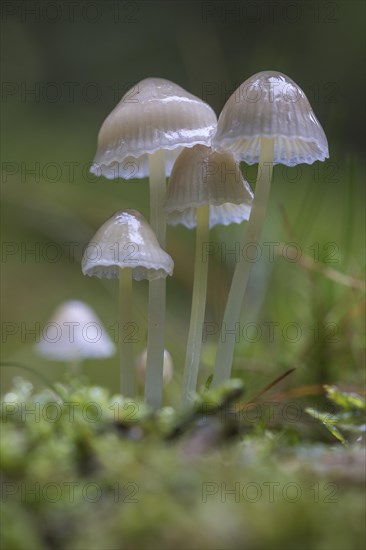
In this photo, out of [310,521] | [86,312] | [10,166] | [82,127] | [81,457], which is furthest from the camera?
[82,127]

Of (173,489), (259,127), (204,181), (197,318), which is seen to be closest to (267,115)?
(259,127)

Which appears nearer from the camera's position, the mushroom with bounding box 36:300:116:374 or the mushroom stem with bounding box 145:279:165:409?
the mushroom stem with bounding box 145:279:165:409

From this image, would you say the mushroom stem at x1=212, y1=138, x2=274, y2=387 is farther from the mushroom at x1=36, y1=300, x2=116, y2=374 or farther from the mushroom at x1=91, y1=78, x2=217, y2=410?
the mushroom at x1=36, y1=300, x2=116, y2=374

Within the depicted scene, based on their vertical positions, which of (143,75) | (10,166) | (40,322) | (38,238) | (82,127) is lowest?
(40,322)

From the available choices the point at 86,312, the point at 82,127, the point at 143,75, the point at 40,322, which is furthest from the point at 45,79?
the point at 86,312

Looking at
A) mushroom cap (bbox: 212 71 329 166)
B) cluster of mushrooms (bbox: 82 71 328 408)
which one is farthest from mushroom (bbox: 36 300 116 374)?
mushroom cap (bbox: 212 71 329 166)

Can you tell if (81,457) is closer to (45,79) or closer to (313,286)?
(313,286)
